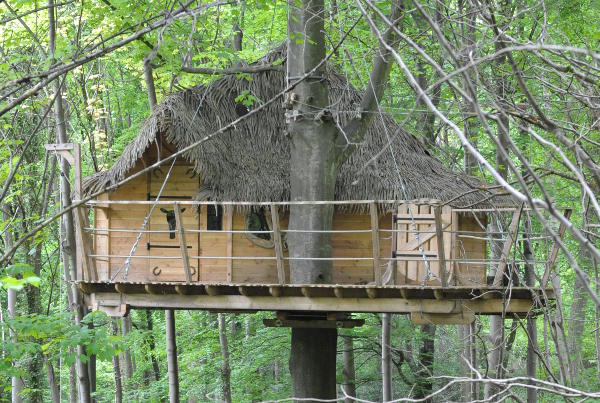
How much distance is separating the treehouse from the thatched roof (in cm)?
2

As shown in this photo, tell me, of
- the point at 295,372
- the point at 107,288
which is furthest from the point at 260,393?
the point at 107,288

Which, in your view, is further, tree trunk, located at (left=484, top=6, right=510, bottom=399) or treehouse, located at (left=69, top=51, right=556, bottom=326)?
treehouse, located at (left=69, top=51, right=556, bottom=326)

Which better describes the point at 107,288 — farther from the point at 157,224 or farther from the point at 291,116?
the point at 291,116

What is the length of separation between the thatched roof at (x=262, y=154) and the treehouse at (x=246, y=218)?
18 mm

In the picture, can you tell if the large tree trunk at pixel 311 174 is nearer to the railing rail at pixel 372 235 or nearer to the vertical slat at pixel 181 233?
the railing rail at pixel 372 235

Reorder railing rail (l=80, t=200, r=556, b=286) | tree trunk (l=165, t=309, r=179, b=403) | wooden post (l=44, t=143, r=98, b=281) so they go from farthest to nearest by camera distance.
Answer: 1. tree trunk (l=165, t=309, r=179, b=403)
2. wooden post (l=44, t=143, r=98, b=281)
3. railing rail (l=80, t=200, r=556, b=286)

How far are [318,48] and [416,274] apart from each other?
3431 mm

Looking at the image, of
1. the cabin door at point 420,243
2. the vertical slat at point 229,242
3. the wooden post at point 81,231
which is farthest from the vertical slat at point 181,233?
the cabin door at point 420,243

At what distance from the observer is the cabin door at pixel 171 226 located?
11.2 m

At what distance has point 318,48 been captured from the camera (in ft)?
35.3

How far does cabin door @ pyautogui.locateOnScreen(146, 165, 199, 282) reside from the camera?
1123 cm

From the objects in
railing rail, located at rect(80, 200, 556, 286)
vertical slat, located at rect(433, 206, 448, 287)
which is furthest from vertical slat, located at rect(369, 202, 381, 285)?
vertical slat, located at rect(433, 206, 448, 287)

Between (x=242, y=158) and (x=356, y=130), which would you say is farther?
(x=242, y=158)

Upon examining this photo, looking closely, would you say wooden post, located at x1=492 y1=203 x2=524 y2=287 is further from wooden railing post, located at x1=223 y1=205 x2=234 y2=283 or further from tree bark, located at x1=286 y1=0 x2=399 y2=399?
wooden railing post, located at x1=223 y1=205 x2=234 y2=283
